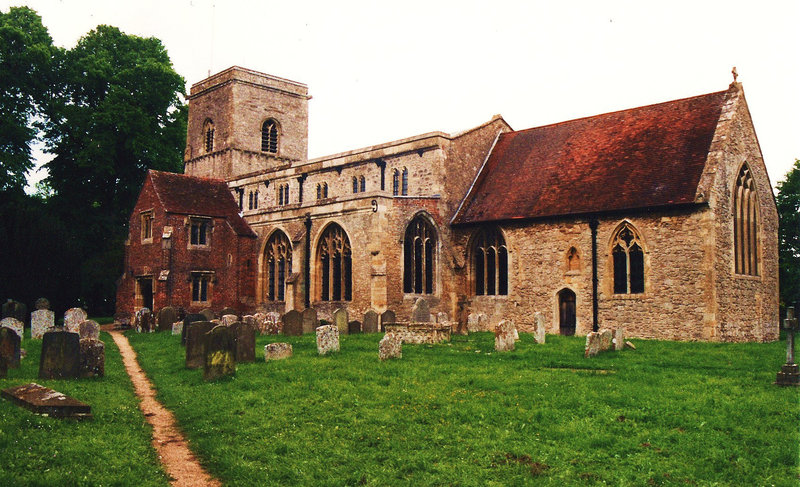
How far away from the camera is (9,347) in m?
13.8

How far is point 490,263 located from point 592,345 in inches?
449

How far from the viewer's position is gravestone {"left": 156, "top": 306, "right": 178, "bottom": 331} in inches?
1016

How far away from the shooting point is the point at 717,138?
72.5 feet

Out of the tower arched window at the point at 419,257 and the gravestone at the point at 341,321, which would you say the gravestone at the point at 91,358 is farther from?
the tower arched window at the point at 419,257

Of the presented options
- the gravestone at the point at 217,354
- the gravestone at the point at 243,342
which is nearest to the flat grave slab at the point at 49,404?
the gravestone at the point at 217,354

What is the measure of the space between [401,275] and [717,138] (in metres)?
12.0

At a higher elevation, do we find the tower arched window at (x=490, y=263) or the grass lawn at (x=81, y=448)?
the tower arched window at (x=490, y=263)

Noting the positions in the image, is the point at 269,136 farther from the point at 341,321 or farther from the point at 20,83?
the point at 341,321

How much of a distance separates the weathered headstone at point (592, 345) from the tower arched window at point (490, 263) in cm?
1044

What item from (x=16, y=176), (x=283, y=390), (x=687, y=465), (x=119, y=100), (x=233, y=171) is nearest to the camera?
(x=687, y=465)

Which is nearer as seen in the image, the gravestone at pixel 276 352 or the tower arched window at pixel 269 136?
the gravestone at pixel 276 352

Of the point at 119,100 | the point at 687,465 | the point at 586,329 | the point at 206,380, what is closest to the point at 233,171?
the point at 119,100

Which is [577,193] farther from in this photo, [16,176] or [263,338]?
[16,176]

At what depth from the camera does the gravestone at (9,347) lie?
1370 cm
